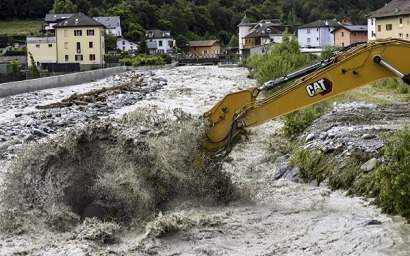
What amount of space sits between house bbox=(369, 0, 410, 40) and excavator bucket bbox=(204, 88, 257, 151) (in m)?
57.9

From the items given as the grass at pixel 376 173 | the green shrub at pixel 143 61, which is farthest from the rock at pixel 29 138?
the green shrub at pixel 143 61

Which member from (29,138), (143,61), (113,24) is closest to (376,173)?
(29,138)

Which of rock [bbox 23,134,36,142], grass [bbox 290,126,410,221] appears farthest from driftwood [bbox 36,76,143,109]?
grass [bbox 290,126,410,221]

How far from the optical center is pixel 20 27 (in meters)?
125

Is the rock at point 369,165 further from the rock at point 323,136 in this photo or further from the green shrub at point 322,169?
the rock at point 323,136

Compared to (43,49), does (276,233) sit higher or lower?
lower

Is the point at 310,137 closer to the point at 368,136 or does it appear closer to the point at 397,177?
the point at 368,136

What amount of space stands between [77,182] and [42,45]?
3183 inches

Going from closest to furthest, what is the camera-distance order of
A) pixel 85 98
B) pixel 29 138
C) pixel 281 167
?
Answer: 1. pixel 281 167
2. pixel 29 138
3. pixel 85 98

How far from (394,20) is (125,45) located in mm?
55904

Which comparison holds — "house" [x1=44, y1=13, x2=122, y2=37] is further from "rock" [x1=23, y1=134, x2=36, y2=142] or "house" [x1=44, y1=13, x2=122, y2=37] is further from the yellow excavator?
the yellow excavator

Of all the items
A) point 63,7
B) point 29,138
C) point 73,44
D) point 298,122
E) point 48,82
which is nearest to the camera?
point 298,122

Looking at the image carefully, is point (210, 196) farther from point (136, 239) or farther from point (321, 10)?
point (321, 10)

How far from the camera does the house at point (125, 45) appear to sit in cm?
11036
